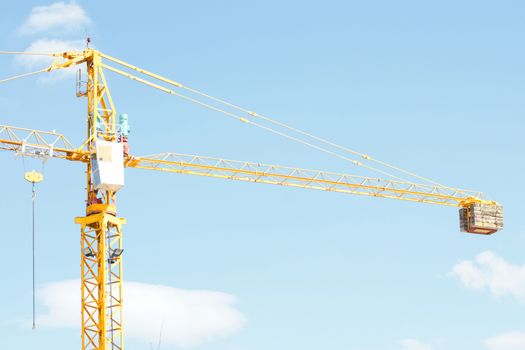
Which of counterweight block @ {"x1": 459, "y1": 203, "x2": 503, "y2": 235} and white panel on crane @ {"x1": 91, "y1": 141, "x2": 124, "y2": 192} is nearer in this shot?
white panel on crane @ {"x1": 91, "y1": 141, "x2": 124, "y2": 192}

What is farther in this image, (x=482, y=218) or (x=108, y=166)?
(x=482, y=218)

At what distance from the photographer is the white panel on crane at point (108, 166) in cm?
11688

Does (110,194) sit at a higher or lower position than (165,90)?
lower

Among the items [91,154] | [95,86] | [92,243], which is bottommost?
[92,243]

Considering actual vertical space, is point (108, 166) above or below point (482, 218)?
below

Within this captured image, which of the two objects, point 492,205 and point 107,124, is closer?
point 107,124

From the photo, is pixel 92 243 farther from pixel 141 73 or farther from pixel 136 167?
pixel 141 73

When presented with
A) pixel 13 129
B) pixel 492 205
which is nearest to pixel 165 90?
pixel 13 129

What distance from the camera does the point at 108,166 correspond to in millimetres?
117812

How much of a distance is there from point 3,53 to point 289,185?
38.6 m

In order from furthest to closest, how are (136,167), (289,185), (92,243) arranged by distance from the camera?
(289,185) < (136,167) < (92,243)

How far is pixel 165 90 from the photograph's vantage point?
13450 centimetres

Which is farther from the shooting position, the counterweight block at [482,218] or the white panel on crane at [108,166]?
the counterweight block at [482,218]

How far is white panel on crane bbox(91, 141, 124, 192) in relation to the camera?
117 meters
